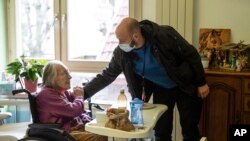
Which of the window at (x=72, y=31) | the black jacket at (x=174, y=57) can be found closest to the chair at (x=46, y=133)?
the black jacket at (x=174, y=57)

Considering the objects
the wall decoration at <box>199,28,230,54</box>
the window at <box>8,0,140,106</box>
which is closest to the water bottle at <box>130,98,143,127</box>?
the wall decoration at <box>199,28,230,54</box>

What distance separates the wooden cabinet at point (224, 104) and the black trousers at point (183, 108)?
29 cm

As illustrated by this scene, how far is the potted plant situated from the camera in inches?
138

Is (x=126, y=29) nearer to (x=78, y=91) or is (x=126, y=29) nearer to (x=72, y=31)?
(x=78, y=91)

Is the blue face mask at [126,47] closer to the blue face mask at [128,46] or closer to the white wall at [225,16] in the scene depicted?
the blue face mask at [128,46]

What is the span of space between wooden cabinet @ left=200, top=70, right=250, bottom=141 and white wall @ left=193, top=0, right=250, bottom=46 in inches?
18.8

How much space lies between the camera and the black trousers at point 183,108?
9.03 ft

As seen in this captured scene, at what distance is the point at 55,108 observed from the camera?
256 cm

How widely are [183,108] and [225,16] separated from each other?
39.9 inches

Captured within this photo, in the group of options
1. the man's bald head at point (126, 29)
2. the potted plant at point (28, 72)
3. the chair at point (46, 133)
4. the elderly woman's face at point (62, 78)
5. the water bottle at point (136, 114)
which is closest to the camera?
the water bottle at point (136, 114)

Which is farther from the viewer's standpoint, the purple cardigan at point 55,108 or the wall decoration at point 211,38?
the wall decoration at point 211,38

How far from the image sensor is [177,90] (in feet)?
9.07

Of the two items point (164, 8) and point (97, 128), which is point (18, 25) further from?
point (97, 128)

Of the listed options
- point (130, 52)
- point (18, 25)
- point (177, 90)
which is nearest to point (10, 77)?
point (18, 25)
